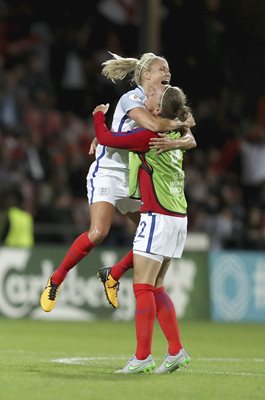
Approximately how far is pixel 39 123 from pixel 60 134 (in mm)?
383

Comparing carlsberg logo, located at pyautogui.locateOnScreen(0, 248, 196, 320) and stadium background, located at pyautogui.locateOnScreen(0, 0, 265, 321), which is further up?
stadium background, located at pyautogui.locateOnScreen(0, 0, 265, 321)

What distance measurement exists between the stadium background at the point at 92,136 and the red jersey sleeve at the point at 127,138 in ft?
Answer: 23.7

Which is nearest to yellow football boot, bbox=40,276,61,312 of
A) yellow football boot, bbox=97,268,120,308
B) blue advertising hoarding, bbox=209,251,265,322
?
yellow football boot, bbox=97,268,120,308

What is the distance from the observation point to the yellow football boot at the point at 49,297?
9.48m

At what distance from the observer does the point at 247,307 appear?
17.4m

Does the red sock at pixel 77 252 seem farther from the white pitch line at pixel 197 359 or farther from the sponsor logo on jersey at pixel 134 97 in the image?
the sponsor logo on jersey at pixel 134 97

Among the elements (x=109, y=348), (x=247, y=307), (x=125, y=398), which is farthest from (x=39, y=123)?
(x=125, y=398)

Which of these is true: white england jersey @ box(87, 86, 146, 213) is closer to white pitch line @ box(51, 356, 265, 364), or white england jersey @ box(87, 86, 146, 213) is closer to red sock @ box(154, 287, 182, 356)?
red sock @ box(154, 287, 182, 356)

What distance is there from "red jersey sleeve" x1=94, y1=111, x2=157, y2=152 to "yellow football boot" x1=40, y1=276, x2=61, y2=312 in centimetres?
137

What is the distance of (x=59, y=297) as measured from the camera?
16094 millimetres

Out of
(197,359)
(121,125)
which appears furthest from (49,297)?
(197,359)

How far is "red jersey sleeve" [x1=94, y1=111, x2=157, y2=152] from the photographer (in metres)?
8.70

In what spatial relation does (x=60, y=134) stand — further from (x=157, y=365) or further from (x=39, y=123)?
(x=157, y=365)

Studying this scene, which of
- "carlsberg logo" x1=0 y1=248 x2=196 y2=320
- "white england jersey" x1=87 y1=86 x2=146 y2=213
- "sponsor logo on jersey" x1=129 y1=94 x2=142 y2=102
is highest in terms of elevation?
"sponsor logo on jersey" x1=129 y1=94 x2=142 y2=102
